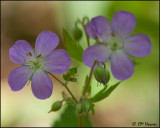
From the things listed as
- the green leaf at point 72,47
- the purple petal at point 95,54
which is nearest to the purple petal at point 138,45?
the purple petal at point 95,54

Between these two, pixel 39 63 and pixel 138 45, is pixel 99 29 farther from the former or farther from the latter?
pixel 39 63

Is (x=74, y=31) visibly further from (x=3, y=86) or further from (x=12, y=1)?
(x=12, y=1)

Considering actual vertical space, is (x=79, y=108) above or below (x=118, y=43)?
below

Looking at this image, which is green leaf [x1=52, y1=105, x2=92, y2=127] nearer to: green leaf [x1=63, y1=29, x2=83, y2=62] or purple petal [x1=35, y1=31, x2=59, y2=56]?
green leaf [x1=63, y1=29, x2=83, y2=62]

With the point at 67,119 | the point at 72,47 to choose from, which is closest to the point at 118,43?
the point at 72,47

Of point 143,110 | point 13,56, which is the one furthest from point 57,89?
point 13,56
